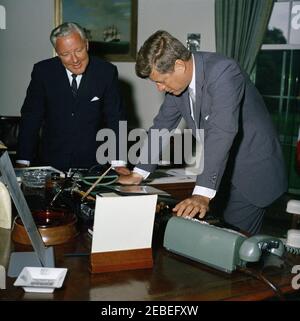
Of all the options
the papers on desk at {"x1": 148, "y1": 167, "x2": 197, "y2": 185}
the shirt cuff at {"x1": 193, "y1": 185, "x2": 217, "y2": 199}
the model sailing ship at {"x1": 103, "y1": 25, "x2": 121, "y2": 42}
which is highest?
the model sailing ship at {"x1": 103, "y1": 25, "x2": 121, "y2": 42}

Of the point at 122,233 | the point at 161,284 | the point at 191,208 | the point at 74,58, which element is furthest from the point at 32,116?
the point at 161,284

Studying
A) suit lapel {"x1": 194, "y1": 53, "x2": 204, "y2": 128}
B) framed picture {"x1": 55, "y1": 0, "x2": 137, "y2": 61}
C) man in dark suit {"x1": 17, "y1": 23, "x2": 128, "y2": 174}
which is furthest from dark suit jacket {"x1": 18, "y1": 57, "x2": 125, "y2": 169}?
framed picture {"x1": 55, "y1": 0, "x2": 137, "y2": 61}

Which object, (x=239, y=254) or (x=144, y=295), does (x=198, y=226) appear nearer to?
(x=239, y=254)

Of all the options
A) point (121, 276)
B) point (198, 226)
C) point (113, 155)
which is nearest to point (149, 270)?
point (121, 276)

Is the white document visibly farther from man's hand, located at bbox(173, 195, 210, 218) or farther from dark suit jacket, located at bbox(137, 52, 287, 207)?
dark suit jacket, located at bbox(137, 52, 287, 207)

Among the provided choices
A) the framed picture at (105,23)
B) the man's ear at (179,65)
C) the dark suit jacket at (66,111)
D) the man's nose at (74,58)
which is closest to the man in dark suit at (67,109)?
the dark suit jacket at (66,111)

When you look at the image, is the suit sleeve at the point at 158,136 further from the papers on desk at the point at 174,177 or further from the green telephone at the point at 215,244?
the green telephone at the point at 215,244

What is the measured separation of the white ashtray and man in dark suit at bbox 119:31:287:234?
56 cm

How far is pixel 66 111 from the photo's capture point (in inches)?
135

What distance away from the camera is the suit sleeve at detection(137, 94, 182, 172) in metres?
2.51

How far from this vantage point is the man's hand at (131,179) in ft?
7.94

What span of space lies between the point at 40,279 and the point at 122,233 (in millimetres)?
→ 272

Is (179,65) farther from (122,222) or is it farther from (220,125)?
(122,222)
